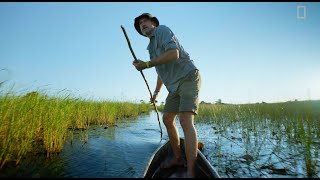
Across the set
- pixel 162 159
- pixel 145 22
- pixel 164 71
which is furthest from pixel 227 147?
→ pixel 145 22

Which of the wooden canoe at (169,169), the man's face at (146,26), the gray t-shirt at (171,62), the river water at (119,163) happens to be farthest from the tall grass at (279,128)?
the man's face at (146,26)

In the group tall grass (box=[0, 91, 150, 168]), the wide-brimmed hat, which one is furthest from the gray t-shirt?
tall grass (box=[0, 91, 150, 168])

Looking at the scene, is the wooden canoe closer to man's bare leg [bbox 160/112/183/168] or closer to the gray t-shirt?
man's bare leg [bbox 160/112/183/168]

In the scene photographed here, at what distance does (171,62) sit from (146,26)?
68cm

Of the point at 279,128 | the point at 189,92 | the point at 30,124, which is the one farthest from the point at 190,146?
the point at 279,128

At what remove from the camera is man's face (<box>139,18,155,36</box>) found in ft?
13.1

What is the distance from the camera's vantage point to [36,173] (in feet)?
12.0

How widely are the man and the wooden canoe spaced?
13 centimetres

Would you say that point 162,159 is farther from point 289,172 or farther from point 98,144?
point 98,144

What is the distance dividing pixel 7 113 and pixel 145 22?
7.80ft

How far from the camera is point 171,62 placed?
3738 mm

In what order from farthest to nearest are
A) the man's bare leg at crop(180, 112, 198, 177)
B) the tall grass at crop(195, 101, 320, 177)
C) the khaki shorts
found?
1. the tall grass at crop(195, 101, 320, 177)
2. the khaki shorts
3. the man's bare leg at crop(180, 112, 198, 177)

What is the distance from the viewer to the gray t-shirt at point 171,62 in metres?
3.58

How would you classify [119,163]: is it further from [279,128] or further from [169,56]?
[279,128]
